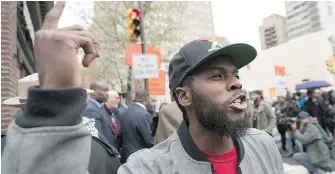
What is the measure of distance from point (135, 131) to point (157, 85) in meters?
5.02

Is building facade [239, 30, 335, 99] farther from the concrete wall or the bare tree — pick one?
the concrete wall

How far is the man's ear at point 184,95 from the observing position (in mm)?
2110

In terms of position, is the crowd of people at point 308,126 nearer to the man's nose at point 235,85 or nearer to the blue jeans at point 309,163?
the blue jeans at point 309,163

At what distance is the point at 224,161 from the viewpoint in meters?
1.92

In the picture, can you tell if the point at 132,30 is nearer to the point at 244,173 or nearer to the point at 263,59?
the point at 244,173

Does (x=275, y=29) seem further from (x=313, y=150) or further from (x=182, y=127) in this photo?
(x=182, y=127)

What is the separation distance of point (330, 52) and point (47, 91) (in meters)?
33.0

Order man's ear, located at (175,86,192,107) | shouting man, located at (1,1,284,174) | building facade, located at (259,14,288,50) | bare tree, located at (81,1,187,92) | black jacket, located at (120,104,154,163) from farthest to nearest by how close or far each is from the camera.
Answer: building facade, located at (259,14,288,50) < bare tree, located at (81,1,187,92) < black jacket, located at (120,104,154,163) < man's ear, located at (175,86,192,107) < shouting man, located at (1,1,284,174)

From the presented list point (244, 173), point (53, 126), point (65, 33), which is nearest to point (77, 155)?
point (53, 126)

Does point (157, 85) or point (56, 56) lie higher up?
point (157, 85)

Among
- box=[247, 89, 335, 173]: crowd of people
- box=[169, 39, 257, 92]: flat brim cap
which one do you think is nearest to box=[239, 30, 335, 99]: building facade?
box=[247, 89, 335, 173]: crowd of people

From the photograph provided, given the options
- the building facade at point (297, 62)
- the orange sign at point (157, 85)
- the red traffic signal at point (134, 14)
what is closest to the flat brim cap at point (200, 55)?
the red traffic signal at point (134, 14)

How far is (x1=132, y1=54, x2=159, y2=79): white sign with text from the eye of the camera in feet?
30.5

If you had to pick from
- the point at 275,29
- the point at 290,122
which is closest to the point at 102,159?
the point at 290,122
